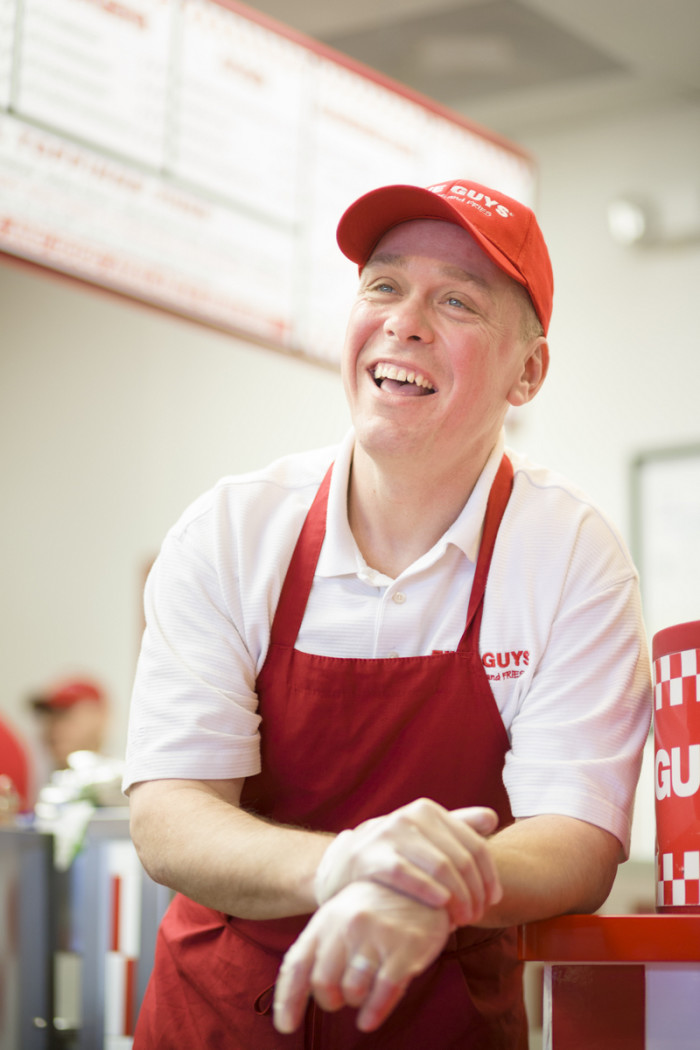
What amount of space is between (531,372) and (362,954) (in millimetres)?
868

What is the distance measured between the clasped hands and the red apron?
32 centimetres

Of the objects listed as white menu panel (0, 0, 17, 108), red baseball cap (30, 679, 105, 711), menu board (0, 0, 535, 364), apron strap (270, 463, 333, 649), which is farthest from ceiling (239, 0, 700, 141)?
apron strap (270, 463, 333, 649)

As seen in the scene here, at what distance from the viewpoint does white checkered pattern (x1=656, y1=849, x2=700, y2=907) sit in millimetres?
1188

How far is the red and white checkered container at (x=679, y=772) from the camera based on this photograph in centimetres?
120

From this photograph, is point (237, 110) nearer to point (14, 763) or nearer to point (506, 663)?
point (506, 663)

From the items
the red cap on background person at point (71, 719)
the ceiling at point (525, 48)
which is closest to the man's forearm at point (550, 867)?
the ceiling at point (525, 48)

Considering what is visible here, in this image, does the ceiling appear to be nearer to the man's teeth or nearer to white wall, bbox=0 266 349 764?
white wall, bbox=0 266 349 764

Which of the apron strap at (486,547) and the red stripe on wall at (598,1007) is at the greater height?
the apron strap at (486,547)

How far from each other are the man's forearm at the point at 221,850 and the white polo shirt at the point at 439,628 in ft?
0.12

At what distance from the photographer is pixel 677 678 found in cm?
125

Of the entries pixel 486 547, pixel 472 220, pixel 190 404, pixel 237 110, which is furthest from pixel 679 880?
pixel 190 404

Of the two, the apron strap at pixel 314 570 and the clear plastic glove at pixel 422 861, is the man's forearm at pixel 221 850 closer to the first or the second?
the clear plastic glove at pixel 422 861

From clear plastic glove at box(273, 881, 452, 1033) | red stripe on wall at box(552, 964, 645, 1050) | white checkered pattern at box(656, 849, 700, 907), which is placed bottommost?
red stripe on wall at box(552, 964, 645, 1050)

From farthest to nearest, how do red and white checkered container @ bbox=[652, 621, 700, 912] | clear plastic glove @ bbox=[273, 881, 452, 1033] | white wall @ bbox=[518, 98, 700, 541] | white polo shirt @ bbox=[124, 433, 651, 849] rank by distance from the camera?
white wall @ bbox=[518, 98, 700, 541] → white polo shirt @ bbox=[124, 433, 651, 849] → red and white checkered container @ bbox=[652, 621, 700, 912] → clear plastic glove @ bbox=[273, 881, 452, 1033]
